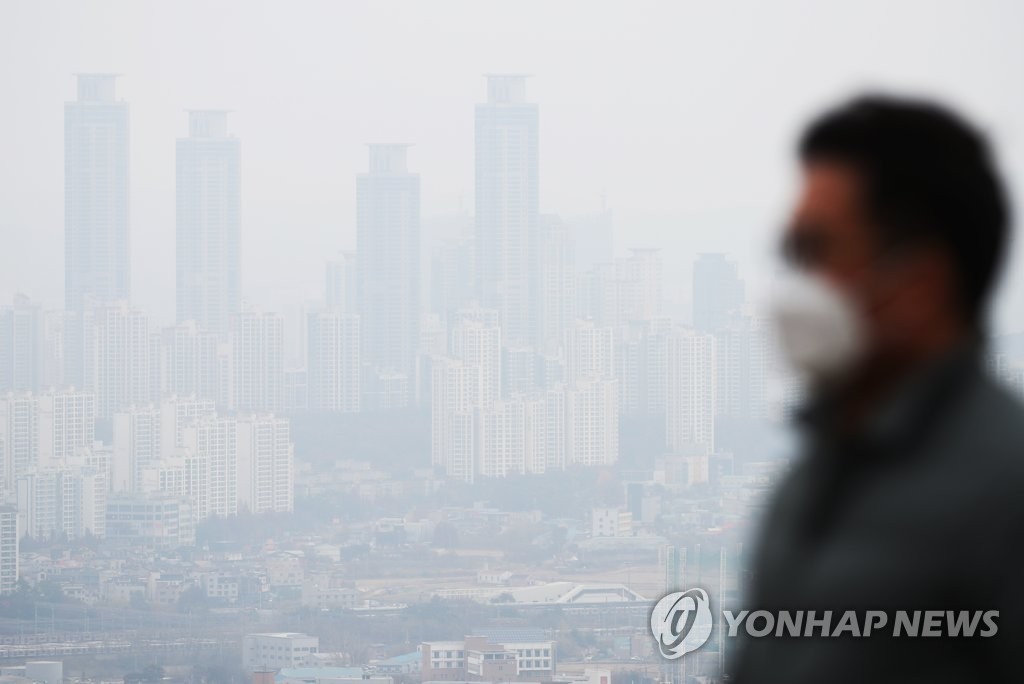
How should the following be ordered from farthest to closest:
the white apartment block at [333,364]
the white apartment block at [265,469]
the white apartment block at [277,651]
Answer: the white apartment block at [333,364]
the white apartment block at [265,469]
the white apartment block at [277,651]

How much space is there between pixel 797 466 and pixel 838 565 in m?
0.04

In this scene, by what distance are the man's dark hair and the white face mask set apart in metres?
0.02

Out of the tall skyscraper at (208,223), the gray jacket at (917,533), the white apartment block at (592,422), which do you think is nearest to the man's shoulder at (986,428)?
the gray jacket at (917,533)

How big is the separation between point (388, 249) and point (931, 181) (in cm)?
2921

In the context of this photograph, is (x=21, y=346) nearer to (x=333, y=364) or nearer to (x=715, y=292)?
(x=333, y=364)

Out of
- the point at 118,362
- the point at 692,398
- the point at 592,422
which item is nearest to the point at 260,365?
the point at 118,362

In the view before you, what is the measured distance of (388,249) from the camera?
29.5 meters

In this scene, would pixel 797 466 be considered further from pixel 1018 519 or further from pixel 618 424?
pixel 618 424

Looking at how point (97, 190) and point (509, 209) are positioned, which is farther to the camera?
point (97, 190)

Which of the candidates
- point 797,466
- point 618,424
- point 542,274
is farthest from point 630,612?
point 797,466

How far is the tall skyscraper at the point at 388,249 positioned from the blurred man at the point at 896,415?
2748 centimetres

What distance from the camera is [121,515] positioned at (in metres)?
23.4

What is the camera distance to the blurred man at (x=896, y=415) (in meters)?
0.42

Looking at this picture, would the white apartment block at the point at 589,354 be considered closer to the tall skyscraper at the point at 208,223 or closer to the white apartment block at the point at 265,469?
the white apartment block at the point at 265,469
